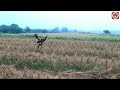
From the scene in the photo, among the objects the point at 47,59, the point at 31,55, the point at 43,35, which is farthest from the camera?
the point at 43,35

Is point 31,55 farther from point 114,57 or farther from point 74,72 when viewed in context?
point 114,57

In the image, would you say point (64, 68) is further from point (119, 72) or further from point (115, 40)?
point (115, 40)

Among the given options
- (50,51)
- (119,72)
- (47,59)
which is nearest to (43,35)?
(50,51)

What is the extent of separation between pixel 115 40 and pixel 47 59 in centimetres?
756
